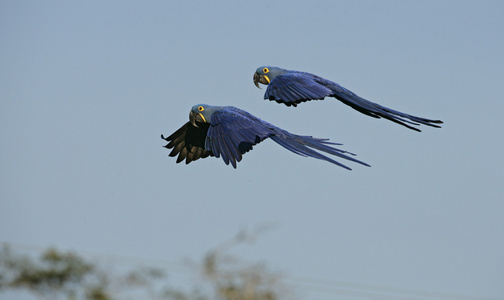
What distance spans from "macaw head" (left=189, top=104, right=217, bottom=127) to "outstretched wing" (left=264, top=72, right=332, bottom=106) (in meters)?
0.78

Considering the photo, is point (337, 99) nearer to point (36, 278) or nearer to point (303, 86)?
point (303, 86)

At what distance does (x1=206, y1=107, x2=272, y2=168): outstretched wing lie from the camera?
29.2 feet

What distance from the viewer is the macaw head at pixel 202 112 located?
386 inches

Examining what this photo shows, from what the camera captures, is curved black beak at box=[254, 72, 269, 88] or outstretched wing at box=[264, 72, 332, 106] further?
curved black beak at box=[254, 72, 269, 88]

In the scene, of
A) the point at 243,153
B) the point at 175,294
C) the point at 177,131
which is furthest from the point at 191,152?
the point at 175,294

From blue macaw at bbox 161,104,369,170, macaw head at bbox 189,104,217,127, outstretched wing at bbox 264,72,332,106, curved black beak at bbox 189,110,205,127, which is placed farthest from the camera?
curved black beak at bbox 189,110,205,127

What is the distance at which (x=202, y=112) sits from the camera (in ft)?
32.3

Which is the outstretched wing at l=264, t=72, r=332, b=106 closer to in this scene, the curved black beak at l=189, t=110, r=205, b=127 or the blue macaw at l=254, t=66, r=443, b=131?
the blue macaw at l=254, t=66, r=443, b=131

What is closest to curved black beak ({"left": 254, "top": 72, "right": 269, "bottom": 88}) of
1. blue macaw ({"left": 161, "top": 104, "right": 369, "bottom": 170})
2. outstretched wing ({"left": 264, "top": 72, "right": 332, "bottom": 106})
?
outstretched wing ({"left": 264, "top": 72, "right": 332, "bottom": 106})

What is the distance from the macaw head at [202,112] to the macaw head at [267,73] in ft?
3.70

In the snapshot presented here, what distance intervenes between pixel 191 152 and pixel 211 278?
5.35 meters

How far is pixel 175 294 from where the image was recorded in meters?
16.7

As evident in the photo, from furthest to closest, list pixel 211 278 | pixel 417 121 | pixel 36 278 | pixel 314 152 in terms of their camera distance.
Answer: pixel 36 278, pixel 211 278, pixel 417 121, pixel 314 152

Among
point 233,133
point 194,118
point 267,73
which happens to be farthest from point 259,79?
point 233,133
